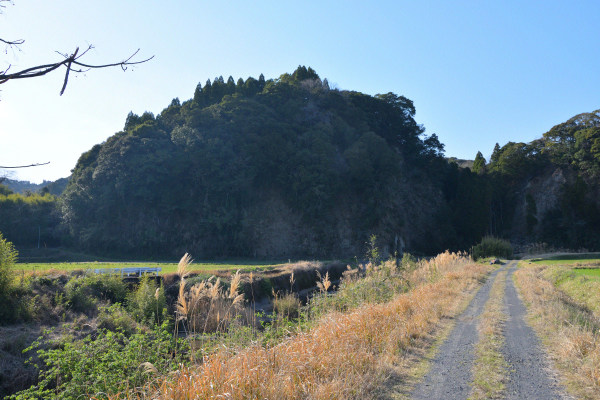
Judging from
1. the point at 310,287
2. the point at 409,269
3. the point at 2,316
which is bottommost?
the point at 310,287

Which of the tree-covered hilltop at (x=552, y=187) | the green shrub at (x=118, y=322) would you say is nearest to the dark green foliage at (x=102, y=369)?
the green shrub at (x=118, y=322)

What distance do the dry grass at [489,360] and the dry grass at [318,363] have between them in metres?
1.16

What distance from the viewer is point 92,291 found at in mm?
15766

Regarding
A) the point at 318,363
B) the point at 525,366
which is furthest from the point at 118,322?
the point at 525,366

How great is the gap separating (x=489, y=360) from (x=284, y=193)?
4925 centimetres

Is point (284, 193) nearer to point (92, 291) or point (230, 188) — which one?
point (230, 188)

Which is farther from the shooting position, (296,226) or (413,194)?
(413,194)

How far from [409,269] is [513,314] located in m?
5.29


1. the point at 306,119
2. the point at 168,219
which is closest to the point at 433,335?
the point at 168,219

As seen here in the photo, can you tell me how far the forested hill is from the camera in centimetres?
5094

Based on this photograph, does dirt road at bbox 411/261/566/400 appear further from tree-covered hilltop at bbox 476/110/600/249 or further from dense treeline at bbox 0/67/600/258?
tree-covered hilltop at bbox 476/110/600/249

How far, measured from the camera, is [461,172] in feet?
210

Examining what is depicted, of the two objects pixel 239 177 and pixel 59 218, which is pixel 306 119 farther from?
pixel 59 218

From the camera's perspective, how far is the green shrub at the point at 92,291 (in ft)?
47.0
